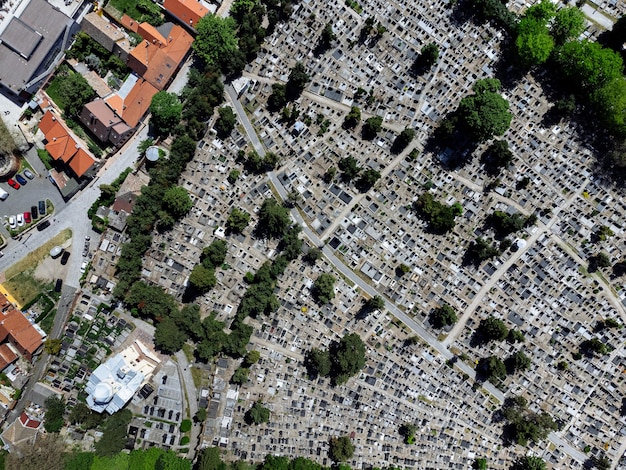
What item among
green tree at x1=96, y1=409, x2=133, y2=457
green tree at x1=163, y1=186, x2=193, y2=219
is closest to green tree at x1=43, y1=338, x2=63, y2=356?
green tree at x1=96, y1=409, x2=133, y2=457

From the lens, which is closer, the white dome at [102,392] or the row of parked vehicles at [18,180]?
the white dome at [102,392]

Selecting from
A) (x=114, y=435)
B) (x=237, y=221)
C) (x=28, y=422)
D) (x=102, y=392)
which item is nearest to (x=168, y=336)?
(x=102, y=392)

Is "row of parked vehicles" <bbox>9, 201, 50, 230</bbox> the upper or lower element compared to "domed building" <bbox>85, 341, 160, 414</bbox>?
upper

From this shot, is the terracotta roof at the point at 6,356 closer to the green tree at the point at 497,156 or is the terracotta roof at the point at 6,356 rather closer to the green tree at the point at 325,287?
the green tree at the point at 325,287

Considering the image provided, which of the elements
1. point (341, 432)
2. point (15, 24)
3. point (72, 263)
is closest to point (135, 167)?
point (72, 263)

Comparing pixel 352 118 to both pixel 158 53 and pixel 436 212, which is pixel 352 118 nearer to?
pixel 436 212

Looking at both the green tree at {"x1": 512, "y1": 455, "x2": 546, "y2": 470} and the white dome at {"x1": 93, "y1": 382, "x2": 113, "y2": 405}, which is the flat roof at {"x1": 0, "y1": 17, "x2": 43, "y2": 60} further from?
the green tree at {"x1": 512, "y1": 455, "x2": 546, "y2": 470}

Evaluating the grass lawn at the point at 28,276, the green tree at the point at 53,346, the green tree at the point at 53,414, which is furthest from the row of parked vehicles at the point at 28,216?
the green tree at the point at 53,414
